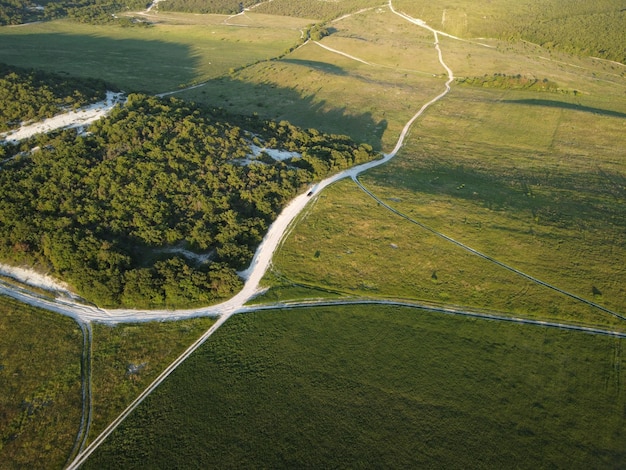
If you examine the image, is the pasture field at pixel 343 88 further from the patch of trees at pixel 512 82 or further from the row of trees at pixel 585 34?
the row of trees at pixel 585 34

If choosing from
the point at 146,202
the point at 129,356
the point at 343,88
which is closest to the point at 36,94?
the point at 146,202

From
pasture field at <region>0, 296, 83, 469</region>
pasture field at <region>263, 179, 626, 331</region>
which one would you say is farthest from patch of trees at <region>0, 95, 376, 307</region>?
pasture field at <region>263, 179, 626, 331</region>

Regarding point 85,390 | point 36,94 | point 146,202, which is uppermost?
point 36,94

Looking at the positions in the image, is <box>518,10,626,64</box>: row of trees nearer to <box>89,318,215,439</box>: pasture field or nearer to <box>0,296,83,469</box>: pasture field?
<box>89,318,215,439</box>: pasture field

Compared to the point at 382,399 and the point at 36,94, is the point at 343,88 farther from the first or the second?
the point at 382,399

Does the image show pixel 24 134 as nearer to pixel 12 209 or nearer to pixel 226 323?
pixel 12 209

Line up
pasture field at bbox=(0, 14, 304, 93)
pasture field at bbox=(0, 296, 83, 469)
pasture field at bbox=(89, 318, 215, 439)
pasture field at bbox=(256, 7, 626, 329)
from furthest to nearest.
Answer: pasture field at bbox=(0, 14, 304, 93) → pasture field at bbox=(256, 7, 626, 329) → pasture field at bbox=(89, 318, 215, 439) → pasture field at bbox=(0, 296, 83, 469)
